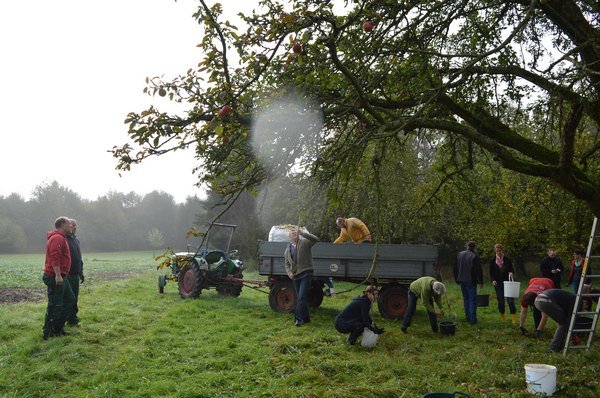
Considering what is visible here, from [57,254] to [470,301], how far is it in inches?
307

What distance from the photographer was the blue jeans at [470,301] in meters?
10.5

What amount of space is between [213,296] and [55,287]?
20.3 ft

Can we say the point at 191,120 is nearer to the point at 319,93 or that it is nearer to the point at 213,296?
the point at 319,93

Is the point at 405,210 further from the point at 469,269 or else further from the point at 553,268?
the point at 469,269

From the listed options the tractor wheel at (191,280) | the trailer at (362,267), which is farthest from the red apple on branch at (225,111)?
the tractor wheel at (191,280)

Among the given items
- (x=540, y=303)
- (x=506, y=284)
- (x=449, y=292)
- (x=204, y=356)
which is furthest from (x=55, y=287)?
(x=449, y=292)

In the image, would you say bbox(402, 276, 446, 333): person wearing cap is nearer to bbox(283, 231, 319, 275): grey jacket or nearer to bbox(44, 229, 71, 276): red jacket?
bbox(283, 231, 319, 275): grey jacket

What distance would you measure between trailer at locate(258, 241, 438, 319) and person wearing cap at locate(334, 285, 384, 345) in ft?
7.47

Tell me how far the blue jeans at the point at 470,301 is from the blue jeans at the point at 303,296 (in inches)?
129

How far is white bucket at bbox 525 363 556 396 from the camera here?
572 cm

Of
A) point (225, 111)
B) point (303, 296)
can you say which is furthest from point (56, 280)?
point (225, 111)

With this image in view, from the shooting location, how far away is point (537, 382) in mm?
5754

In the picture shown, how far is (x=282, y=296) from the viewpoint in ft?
37.9

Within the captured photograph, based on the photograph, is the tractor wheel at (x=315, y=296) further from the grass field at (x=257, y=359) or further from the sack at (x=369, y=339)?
the sack at (x=369, y=339)
